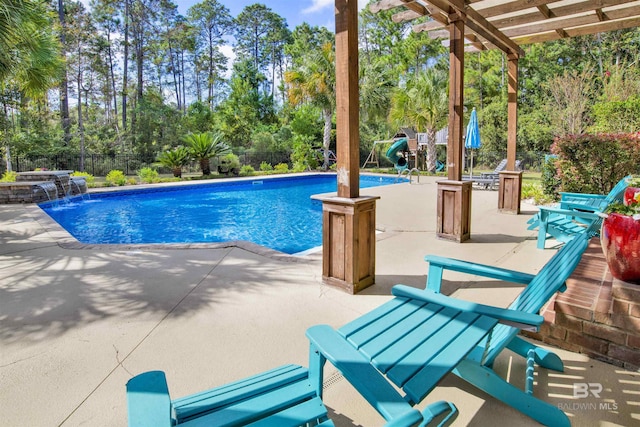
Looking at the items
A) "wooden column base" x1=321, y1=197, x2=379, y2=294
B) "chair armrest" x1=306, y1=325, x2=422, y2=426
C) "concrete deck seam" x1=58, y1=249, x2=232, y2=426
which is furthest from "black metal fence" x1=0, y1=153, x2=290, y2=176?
"chair armrest" x1=306, y1=325, x2=422, y2=426

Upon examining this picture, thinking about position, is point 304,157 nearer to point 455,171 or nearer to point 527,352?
point 455,171

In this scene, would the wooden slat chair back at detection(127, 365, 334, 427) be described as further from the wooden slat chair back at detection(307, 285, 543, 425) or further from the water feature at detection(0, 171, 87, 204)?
the water feature at detection(0, 171, 87, 204)

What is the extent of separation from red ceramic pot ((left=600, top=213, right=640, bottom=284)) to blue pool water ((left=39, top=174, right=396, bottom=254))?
451 centimetres

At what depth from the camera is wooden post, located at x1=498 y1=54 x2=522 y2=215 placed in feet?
23.0

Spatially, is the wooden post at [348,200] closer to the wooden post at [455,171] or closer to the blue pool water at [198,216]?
the wooden post at [455,171]

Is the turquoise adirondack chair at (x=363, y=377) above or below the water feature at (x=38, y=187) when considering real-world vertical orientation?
below

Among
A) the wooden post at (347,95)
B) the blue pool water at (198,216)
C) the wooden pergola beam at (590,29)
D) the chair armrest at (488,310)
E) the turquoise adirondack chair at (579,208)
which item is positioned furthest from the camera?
the blue pool water at (198,216)

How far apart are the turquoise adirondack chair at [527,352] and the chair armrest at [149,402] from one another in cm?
128

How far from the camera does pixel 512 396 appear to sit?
5.81ft

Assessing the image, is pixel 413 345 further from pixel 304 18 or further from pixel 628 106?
pixel 304 18

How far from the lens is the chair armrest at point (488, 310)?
1.56 m

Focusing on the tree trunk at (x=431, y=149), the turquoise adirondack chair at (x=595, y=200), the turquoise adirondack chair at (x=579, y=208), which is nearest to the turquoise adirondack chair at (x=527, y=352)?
the turquoise adirondack chair at (x=579, y=208)

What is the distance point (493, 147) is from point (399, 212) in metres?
16.2

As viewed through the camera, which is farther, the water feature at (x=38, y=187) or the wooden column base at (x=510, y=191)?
the water feature at (x=38, y=187)
